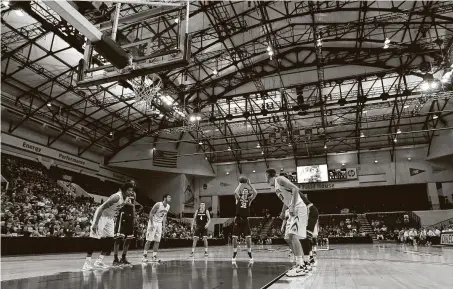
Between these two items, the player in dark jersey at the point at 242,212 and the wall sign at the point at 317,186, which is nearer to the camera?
the player in dark jersey at the point at 242,212

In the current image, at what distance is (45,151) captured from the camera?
77.7 feet

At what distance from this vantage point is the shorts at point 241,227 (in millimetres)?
7879

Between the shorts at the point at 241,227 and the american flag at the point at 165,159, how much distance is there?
22435mm

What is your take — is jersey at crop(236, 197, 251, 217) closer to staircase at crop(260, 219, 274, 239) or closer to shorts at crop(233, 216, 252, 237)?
shorts at crop(233, 216, 252, 237)

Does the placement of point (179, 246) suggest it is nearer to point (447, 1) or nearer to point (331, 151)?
point (331, 151)

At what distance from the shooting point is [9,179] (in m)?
18.0

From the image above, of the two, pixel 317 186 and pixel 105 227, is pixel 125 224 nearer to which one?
pixel 105 227

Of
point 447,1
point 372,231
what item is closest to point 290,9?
point 447,1

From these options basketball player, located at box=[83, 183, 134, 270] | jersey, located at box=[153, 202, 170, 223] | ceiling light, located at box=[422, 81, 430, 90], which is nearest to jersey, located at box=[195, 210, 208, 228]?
jersey, located at box=[153, 202, 170, 223]

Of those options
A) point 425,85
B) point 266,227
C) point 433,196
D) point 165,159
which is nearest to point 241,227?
point 425,85

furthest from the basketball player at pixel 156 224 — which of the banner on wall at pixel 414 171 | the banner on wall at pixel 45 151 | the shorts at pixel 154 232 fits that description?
the banner on wall at pixel 414 171

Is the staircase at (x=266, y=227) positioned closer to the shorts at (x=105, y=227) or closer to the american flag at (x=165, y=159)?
the american flag at (x=165, y=159)

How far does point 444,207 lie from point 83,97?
30.4 m

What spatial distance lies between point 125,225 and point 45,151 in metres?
19.4
